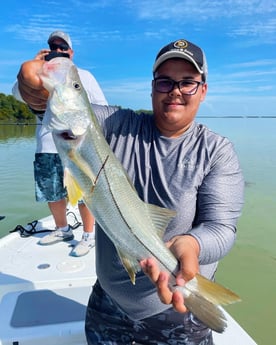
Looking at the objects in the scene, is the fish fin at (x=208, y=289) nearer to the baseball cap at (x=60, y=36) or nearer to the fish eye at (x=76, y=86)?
the fish eye at (x=76, y=86)

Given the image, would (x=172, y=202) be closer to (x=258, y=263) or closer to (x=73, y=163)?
(x=73, y=163)

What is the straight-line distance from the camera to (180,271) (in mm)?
1704

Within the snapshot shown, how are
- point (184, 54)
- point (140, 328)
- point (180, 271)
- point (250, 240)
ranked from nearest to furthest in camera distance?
point (180, 271) < point (184, 54) < point (140, 328) < point (250, 240)

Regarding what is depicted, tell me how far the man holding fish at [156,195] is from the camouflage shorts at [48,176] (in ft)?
7.69

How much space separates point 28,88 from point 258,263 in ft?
17.2

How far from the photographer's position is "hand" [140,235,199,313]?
1671 millimetres

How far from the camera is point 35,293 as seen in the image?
324 centimetres

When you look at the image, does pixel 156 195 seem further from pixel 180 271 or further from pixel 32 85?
pixel 32 85

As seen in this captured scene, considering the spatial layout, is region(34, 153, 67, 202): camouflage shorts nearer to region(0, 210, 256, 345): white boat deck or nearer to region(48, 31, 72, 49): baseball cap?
region(0, 210, 256, 345): white boat deck

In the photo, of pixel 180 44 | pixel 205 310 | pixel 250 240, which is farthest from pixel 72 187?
pixel 250 240

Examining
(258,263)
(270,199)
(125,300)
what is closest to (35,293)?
(125,300)

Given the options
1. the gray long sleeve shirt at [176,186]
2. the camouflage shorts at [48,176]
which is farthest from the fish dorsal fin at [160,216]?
the camouflage shorts at [48,176]

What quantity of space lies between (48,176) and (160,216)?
2.89 meters

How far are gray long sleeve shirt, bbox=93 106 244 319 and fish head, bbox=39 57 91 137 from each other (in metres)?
0.42
